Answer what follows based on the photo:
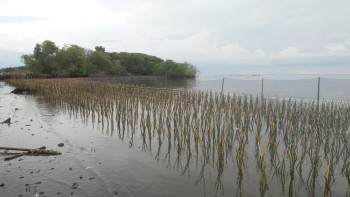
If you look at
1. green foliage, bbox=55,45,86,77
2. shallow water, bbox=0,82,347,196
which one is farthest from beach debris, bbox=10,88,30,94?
green foliage, bbox=55,45,86,77

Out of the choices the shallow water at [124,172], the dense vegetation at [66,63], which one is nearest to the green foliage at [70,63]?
the dense vegetation at [66,63]

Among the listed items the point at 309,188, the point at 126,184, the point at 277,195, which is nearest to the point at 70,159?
the point at 126,184

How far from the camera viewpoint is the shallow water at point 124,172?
461cm

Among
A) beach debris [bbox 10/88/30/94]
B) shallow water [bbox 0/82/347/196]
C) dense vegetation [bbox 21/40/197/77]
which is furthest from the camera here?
dense vegetation [bbox 21/40/197/77]

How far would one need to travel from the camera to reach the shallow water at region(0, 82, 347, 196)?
4605mm

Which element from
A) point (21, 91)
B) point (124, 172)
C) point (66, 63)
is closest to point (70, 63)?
point (66, 63)

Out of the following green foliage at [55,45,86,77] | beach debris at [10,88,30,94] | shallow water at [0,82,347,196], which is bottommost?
shallow water at [0,82,347,196]

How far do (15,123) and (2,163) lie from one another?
527 centimetres

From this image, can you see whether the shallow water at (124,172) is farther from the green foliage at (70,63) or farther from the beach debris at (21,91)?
the green foliage at (70,63)

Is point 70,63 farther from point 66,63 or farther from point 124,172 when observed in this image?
point 124,172

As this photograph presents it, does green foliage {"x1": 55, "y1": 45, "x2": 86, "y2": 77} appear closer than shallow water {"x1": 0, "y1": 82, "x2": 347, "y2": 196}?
No

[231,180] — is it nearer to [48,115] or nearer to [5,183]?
[5,183]

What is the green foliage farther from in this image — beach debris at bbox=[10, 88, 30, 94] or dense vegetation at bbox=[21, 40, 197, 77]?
beach debris at bbox=[10, 88, 30, 94]

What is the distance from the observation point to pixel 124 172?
213 inches
